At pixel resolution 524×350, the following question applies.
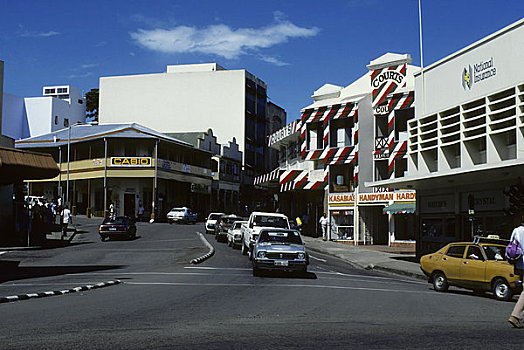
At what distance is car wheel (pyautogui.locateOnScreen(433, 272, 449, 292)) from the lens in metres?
17.6

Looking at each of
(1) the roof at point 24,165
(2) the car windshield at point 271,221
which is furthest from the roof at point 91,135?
(2) the car windshield at point 271,221

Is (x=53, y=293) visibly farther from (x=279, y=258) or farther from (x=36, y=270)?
(x=36, y=270)

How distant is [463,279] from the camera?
662 inches

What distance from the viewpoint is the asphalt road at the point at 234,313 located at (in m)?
8.09

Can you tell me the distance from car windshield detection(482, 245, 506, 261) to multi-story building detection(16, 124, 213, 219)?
46.6m

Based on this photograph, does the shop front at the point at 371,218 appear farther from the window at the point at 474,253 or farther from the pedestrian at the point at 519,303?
the pedestrian at the point at 519,303

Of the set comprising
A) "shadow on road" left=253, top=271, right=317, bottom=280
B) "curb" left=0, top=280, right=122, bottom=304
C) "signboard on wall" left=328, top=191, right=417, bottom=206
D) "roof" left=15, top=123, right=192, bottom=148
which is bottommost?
"shadow on road" left=253, top=271, right=317, bottom=280

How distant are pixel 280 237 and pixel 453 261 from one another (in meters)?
5.94

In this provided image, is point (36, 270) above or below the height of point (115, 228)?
below

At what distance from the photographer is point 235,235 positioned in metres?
32.8

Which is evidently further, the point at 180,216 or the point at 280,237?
the point at 180,216

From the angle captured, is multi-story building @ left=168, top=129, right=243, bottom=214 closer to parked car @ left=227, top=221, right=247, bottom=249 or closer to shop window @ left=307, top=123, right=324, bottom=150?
shop window @ left=307, top=123, right=324, bottom=150

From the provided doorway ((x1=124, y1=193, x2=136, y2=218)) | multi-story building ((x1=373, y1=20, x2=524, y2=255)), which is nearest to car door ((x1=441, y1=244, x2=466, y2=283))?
multi-story building ((x1=373, y1=20, x2=524, y2=255))

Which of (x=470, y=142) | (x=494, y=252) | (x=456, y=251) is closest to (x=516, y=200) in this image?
(x=456, y=251)
